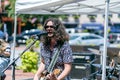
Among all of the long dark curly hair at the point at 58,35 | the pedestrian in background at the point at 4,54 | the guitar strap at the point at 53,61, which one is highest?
the long dark curly hair at the point at 58,35

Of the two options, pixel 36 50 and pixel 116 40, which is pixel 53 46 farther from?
pixel 116 40

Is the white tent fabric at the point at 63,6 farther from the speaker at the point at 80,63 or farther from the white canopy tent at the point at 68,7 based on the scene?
the speaker at the point at 80,63

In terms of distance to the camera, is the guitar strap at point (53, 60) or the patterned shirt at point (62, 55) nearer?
the guitar strap at point (53, 60)

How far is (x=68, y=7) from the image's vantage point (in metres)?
12.6

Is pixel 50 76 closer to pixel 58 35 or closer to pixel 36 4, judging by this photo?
pixel 58 35

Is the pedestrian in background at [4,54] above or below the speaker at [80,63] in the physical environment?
above

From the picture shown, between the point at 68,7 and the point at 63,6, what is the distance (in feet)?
1.26

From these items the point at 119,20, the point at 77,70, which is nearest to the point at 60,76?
the point at 77,70

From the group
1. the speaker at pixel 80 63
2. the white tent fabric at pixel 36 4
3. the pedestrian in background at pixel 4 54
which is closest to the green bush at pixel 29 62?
the speaker at pixel 80 63

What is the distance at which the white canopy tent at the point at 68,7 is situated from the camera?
331 inches

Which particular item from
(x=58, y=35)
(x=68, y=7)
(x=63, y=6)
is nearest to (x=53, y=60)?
(x=58, y=35)

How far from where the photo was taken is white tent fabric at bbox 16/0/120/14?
884cm

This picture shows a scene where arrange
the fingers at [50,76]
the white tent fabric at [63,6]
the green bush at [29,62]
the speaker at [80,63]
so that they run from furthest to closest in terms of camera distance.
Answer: the green bush at [29,62]
the speaker at [80,63]
the white tent fabric at [63,6]
the fingers at [50,76]

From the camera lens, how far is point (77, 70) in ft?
44.8
